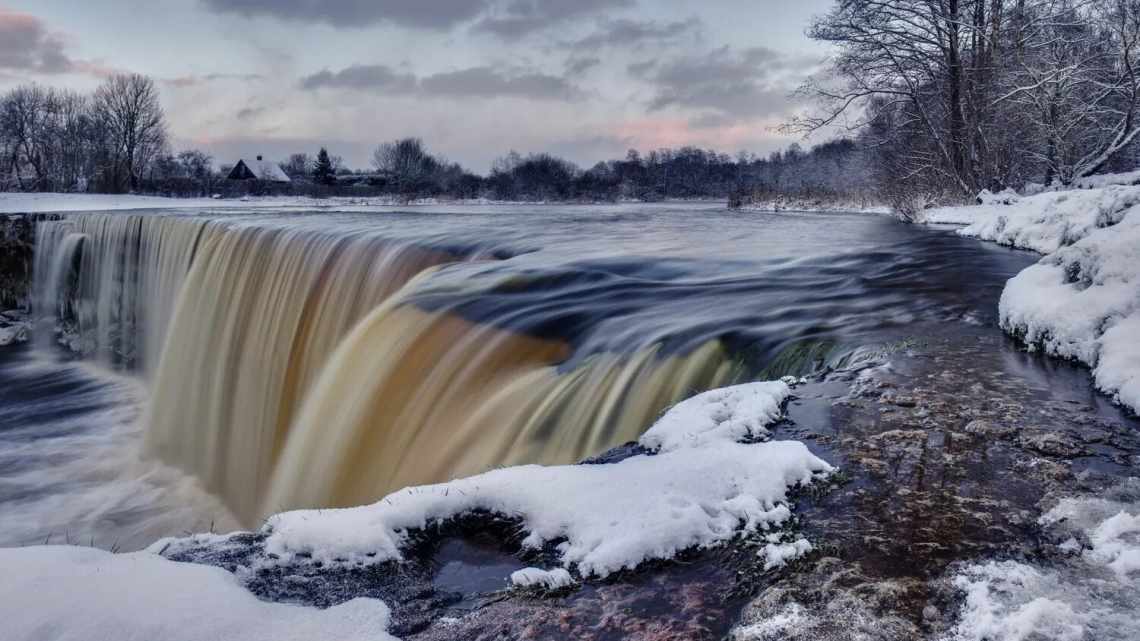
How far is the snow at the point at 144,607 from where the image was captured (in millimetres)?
1817

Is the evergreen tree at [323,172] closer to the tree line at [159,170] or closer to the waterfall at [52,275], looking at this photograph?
the tree line at [159,170]

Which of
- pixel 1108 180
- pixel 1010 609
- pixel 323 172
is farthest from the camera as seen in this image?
pixel 323 172

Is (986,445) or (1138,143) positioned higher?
(1138,143)

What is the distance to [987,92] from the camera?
61.5ft

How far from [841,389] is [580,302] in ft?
10.9

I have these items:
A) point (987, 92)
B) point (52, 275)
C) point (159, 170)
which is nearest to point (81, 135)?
point (159, 170)

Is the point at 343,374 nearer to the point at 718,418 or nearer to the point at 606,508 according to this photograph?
the point at 718,418

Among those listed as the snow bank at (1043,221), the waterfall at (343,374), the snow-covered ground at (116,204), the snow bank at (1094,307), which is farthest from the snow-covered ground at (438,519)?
the snow-covered ground at (116,204)

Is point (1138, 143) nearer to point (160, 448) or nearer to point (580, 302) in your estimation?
point (580, 302)

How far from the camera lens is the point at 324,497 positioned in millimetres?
5320

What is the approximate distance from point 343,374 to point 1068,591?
5.47 m

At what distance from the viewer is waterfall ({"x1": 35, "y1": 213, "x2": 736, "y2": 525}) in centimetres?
466

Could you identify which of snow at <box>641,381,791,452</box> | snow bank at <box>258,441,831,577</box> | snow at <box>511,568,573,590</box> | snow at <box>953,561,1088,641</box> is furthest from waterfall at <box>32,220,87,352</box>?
snow at <box>953,561,1088,641</box>

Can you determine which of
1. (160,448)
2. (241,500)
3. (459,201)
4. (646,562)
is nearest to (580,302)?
(241,500)
